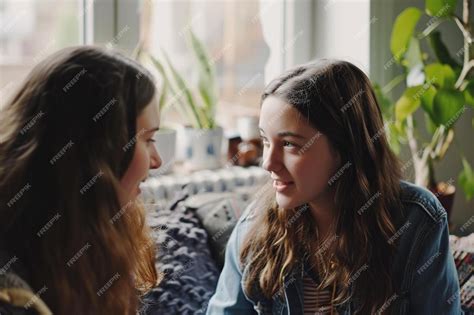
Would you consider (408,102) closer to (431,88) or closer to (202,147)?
(431,88)

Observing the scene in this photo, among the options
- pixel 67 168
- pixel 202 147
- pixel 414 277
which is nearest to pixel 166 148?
pixel 202 147

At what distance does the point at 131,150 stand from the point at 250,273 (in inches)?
23.6

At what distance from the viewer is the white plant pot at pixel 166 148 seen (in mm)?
2389

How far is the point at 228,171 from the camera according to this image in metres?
2.54

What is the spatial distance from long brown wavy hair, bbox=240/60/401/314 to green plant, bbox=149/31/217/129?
3.12 feet

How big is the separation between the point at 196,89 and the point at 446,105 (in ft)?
3.16

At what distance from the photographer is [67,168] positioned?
1.05 m

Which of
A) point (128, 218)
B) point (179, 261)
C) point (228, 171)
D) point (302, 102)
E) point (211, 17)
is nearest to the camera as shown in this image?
point (128, 218)

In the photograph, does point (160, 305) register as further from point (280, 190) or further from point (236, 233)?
point (280, 190)

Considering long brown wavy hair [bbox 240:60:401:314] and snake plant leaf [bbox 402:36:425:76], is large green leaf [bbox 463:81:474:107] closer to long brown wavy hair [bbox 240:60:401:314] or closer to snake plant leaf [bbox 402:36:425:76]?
snake plant leaf [bbox 402:36:425:76]

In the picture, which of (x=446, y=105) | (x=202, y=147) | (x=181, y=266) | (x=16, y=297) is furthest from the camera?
(x=202, y=147)

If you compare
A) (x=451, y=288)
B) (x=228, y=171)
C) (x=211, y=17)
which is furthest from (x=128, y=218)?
(x=211, y=17)

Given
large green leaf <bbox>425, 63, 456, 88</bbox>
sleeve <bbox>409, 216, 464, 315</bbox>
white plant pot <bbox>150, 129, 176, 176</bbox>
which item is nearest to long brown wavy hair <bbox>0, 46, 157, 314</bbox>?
sleeve <bbox>409, 216, 464, 315</bbox>

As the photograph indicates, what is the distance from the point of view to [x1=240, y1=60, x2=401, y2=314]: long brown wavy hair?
1477 millimetres
